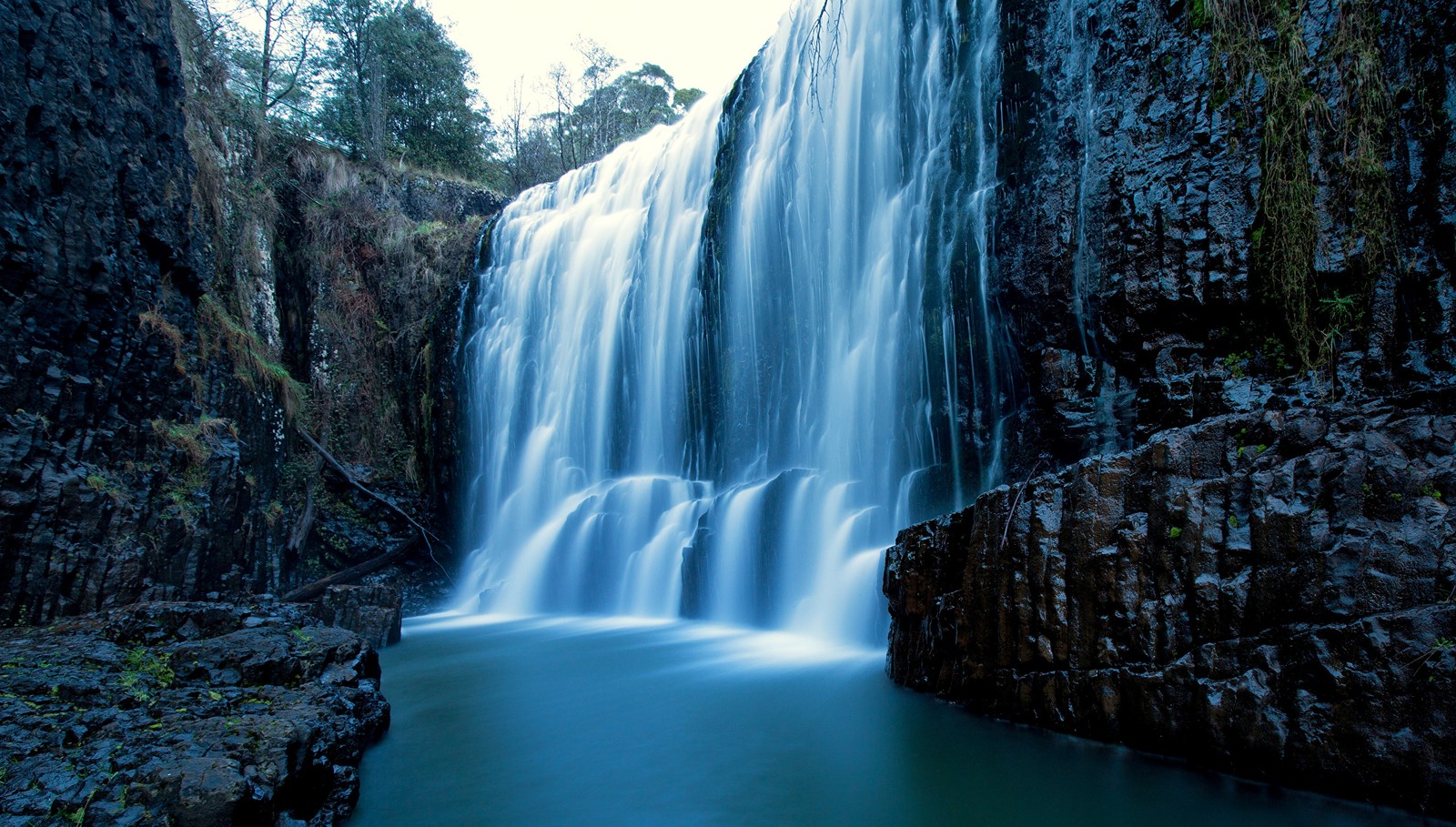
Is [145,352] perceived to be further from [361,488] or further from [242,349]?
[361,488]

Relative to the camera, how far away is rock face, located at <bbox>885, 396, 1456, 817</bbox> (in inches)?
125

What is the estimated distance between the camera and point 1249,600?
363 centimetres

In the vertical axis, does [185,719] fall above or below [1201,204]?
below

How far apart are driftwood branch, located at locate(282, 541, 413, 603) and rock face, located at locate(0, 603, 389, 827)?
5010mm

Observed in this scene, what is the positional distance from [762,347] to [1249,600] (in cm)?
852

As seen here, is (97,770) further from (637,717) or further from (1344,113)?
(1344,113)

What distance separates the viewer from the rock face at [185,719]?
2908 millimetres

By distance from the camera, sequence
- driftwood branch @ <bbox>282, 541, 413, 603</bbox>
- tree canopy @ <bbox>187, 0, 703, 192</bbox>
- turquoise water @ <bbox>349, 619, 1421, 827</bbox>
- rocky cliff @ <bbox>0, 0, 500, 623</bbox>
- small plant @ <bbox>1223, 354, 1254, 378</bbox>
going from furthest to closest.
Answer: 1. tree canopy @ <bbox>187, 0, 703, 192</bbox>
2. driftwood branch @ <bbox>282, 541, 413, 603</bbox>
3. rocky cliff @ <bbox>0, 0, 500, 623</bbox>
4. small plant @ <bbox>1223, 354, 1254, 378</bbox>
5. turquoise water @ <bbox>349, 619, 1421, 827</bbox>

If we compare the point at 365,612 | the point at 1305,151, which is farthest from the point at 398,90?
the point at 1305,151

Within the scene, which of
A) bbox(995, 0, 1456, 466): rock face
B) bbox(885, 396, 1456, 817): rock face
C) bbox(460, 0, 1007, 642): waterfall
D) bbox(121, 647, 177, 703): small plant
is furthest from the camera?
bbox(460, 0, 1007, 642): waterfall

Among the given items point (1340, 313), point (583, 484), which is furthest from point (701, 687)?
point (583, 484)

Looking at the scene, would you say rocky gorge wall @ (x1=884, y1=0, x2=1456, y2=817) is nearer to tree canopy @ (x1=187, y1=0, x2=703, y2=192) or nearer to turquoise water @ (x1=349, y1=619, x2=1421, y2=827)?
turquoise water @ (x1=349, y1=619, x2=1421, y2=827)

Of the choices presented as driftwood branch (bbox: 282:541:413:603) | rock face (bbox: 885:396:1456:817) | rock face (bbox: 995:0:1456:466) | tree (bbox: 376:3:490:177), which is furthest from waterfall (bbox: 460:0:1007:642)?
tree (bbox: 376:3:490:177)

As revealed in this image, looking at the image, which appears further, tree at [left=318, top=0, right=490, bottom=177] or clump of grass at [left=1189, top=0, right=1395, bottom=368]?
tree at [left=318, top=0, right=490, bottom=177]
